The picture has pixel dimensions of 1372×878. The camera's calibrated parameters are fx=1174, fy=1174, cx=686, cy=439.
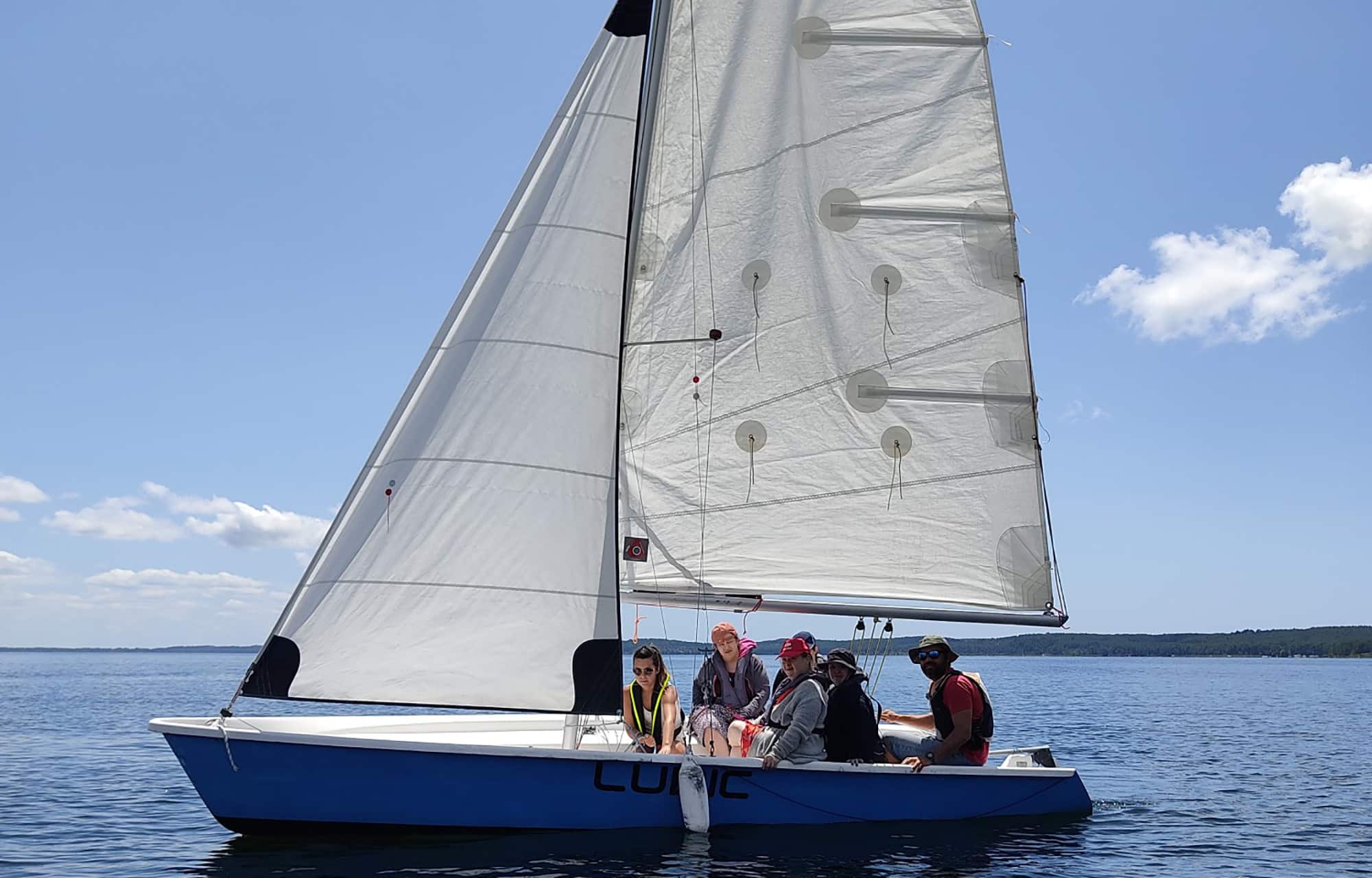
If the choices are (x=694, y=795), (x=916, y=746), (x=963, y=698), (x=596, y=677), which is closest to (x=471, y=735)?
(x=596, y=677)

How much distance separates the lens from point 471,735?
11656 millimetres

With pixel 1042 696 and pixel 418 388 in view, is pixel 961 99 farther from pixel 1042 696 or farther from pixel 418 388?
pixel 1042 696

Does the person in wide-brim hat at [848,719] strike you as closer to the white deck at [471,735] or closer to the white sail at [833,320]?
the white deck at [471,735]

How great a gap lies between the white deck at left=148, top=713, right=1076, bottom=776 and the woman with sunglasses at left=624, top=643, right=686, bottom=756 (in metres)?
0.22

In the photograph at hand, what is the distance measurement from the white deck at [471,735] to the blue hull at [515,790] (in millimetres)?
52

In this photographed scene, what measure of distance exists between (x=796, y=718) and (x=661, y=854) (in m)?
1.54

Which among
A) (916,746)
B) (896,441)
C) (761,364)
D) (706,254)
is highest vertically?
(706,254)

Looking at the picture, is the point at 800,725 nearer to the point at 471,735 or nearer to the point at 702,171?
the point at 471,735

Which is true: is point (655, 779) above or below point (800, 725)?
below

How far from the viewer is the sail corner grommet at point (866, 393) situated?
11.0 m

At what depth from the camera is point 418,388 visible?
9.81m

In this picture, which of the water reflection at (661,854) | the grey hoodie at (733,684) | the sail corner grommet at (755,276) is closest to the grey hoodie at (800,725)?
the water reflection at (661,854)

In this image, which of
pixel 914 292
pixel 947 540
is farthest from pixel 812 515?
pixel 914 292

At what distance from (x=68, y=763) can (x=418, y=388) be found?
497 inches
